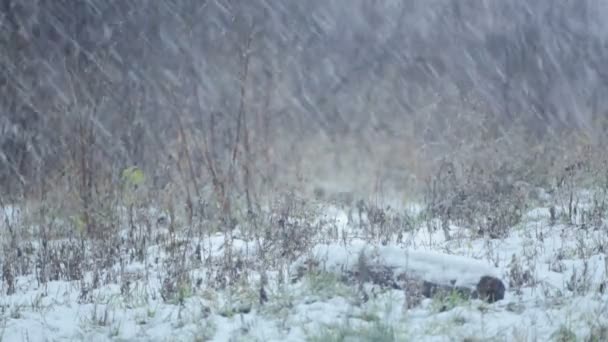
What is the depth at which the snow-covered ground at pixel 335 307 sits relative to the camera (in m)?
5.03

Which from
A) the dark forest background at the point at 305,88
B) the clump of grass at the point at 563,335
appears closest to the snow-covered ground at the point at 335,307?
the clump of grass at the point at 563,335

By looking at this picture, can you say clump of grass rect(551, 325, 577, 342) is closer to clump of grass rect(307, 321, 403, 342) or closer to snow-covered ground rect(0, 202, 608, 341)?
snow-covered ground rect(0, 202, 608, 341)

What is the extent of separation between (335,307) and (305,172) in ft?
19.9

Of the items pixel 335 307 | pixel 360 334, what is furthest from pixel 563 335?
pixel 335 307

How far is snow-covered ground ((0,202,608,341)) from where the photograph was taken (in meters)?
5.03

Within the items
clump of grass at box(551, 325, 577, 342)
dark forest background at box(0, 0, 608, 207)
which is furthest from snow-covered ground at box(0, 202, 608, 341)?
dark forest background at box(0, 0, 608, 207)

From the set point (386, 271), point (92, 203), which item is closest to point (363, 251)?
point (386, 271)

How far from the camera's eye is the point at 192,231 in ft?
25.1

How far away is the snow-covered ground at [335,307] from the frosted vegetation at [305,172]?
19 millimetres

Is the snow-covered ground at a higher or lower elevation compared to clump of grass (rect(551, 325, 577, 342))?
higher

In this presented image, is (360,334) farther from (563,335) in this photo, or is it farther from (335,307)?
(563,335)

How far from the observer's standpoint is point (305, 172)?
1153 centimetres

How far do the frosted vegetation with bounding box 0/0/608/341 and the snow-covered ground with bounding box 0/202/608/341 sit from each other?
0.06 feet

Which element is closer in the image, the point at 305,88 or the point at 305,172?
the point at 305,172
